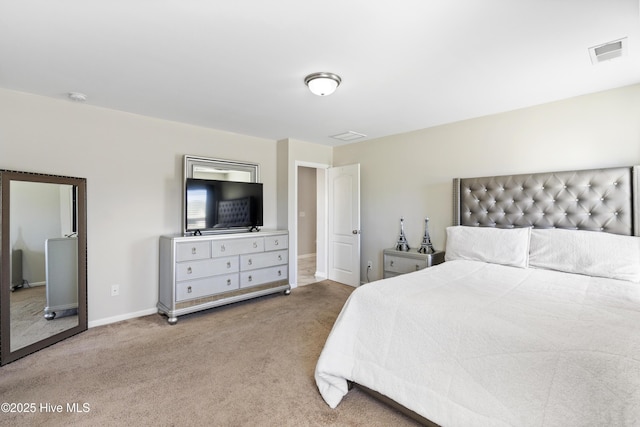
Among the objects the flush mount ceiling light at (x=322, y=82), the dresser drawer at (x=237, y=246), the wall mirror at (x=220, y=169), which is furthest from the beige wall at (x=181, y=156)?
the flush mount ceiling light at (x=322, y=82)

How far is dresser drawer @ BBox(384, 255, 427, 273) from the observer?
3547 mm

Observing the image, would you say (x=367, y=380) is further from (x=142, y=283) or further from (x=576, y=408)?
(x=142, y=283)

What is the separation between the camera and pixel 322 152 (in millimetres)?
5086

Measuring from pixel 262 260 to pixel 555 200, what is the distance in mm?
3432

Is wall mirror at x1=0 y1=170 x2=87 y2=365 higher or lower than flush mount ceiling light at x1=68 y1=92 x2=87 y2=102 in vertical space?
lower

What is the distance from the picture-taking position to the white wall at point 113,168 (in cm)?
283

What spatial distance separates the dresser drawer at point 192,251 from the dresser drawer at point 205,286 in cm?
28

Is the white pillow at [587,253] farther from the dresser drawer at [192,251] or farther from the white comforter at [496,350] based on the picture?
the dresser drawer at [192,251]

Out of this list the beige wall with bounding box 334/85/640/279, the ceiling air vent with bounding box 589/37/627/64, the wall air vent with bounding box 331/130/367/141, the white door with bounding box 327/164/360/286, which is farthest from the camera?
the white door with bounding box 327/164/360/286

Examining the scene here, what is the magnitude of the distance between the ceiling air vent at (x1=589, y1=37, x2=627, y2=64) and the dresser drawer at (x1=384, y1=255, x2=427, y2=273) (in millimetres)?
2315

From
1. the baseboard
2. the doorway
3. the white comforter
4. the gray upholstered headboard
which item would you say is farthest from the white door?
the baseboard

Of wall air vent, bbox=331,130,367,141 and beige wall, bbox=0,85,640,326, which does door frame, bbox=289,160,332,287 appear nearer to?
beige wall, bbox=0,85,640,326

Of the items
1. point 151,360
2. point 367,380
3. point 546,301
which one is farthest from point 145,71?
point 546,301

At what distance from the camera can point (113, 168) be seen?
10.8ft
